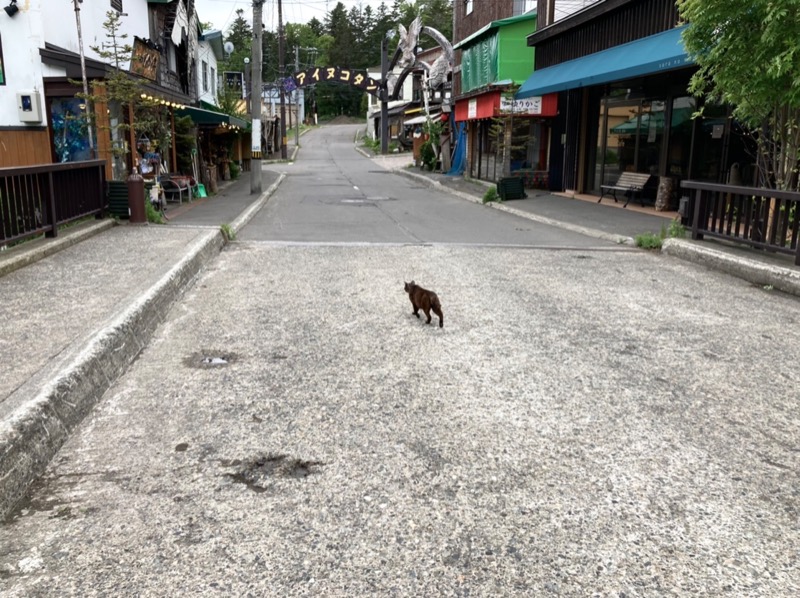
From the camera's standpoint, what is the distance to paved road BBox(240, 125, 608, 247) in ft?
40.4

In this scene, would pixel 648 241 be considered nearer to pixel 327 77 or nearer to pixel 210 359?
pixel 210 359

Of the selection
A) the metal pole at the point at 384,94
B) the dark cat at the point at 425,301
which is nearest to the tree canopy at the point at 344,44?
the metal pole at the point at 384,94

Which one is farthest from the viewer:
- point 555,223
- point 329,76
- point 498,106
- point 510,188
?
point 329,76

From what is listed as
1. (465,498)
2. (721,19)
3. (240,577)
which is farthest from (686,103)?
(240,577)

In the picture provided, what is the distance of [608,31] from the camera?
17.3 meters

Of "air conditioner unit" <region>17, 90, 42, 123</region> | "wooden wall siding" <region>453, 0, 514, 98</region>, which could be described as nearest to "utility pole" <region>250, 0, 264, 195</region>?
"air conditioner unit" <region>17, 90, 42, 123</region>

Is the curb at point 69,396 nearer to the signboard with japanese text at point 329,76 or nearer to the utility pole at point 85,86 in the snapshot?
the utility pole at point 85,86

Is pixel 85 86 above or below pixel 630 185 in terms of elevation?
above

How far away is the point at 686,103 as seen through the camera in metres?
15.3

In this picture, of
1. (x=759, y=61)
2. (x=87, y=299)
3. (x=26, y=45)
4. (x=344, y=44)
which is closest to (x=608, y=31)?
(x=759, y=61)

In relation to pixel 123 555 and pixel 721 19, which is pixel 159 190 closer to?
pixel 721 19

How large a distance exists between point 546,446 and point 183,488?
1.97m

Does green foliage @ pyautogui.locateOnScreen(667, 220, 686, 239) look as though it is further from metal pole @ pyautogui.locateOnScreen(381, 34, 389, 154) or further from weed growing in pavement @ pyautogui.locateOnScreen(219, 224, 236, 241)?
metal pole @ pyautogui.locateOnScreen(381, 34, 389, 154)

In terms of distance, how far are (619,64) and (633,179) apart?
10.8ft
